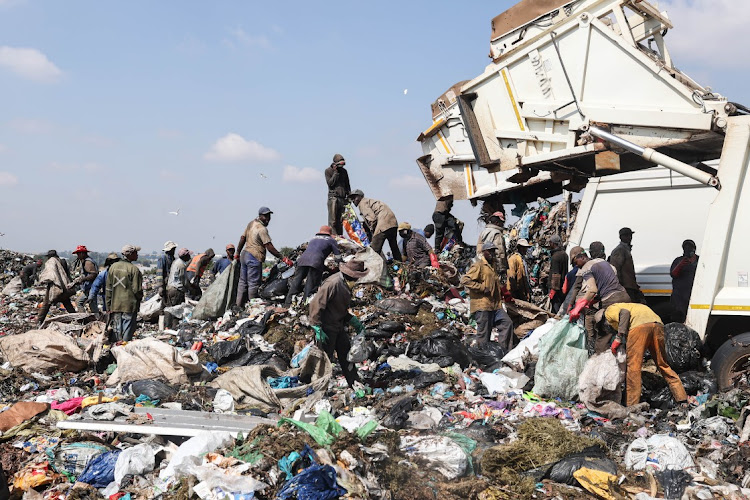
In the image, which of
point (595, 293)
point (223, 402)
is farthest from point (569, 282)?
point (223, 402)

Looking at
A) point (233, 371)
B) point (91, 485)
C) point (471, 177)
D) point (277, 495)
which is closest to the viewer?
point (277, 495)

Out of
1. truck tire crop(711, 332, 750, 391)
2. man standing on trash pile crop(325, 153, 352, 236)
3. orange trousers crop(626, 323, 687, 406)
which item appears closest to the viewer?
truck tire crop(711, 332, 750, 391)

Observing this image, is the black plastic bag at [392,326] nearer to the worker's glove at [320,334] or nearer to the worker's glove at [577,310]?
the worker's glove at [320,334]

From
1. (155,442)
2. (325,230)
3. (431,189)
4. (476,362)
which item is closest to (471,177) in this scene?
(431,189)

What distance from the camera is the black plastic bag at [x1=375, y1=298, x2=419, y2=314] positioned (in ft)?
29.3

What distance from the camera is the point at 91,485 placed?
15.1 feet

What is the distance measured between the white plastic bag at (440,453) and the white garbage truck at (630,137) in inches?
107

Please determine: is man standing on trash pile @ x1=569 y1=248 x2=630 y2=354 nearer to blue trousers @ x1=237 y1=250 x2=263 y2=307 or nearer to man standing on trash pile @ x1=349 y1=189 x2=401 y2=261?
man standing on trash pile @ x1=349 y1=189 x2=401 y2=261

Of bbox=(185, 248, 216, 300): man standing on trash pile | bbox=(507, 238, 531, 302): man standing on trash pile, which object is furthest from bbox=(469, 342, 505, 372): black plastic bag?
bbox=(185, 248, 216, 300): man standing on trash pile

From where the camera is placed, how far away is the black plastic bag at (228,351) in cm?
789

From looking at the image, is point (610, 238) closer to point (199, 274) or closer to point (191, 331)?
point (191, 331)

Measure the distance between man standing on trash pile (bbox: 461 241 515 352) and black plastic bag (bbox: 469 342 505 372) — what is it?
0.34 feet

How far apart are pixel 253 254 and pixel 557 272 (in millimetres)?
4298

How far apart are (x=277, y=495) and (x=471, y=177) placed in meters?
7.33
